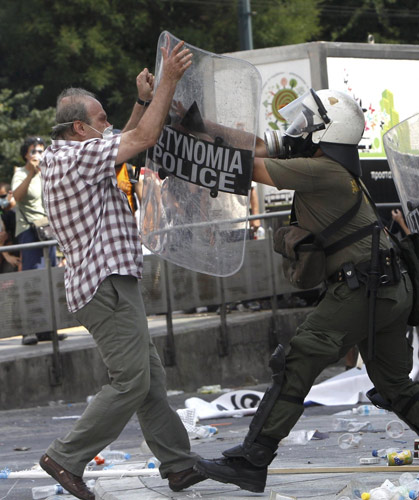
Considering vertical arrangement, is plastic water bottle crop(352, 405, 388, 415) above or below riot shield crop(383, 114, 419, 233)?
below

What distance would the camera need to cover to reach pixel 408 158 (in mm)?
5785

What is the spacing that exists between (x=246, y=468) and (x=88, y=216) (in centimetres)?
133

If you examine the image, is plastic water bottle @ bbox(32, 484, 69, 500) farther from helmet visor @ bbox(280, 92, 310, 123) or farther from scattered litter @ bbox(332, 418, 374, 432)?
scattered litter @ bbox(332, 418, 374, 432)

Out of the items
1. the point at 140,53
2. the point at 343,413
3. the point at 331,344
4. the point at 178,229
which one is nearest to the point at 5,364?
the point at 343,413

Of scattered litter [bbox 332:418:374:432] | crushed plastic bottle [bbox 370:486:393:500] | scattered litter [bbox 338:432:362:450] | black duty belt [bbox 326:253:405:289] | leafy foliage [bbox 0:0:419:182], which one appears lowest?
scattered litter [bbox 332:418:374:432]

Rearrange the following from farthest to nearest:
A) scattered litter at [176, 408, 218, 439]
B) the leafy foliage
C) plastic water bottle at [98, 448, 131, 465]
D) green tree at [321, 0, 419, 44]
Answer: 1. green tree at [321, 0, 419, 44]
2. the leafy foliage
3. scattered litter at [176, 408, 218, 439]
4. plastic water bottle at [98, 448, 131, 465]

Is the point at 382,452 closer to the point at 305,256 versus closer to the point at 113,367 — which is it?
the point at 305,256

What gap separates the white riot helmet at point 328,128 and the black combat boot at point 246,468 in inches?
52.1

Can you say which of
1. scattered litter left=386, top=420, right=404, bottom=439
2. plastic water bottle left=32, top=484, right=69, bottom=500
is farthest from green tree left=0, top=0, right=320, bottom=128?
Answer: plastic water bottle left=32, top=484, right=69, bottom=500

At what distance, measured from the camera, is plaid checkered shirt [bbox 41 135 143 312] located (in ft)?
17.0

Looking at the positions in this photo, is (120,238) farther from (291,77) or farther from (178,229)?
(291,77)

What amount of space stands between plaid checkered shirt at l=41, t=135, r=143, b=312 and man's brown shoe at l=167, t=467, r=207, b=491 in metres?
0.90

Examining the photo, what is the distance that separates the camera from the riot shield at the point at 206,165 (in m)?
5.39

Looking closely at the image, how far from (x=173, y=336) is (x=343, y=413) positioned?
2741 millimetres
